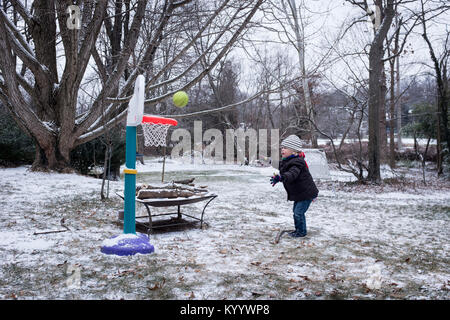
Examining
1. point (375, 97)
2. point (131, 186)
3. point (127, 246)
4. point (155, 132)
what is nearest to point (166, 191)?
point (131, 186)

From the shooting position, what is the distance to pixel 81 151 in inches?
533

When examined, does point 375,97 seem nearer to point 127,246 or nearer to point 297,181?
point 297,181

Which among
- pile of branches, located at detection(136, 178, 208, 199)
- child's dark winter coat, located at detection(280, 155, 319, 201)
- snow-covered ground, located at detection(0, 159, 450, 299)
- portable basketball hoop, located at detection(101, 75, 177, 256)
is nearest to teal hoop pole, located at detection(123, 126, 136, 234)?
portable basketball hoop, located at detection(101, 75, 177, 256)

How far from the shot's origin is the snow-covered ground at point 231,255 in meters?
Result: 3.27

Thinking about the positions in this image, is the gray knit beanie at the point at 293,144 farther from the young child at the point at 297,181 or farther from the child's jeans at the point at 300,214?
the child's jeans at the point at 300,214

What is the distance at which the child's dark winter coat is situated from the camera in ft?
17.3

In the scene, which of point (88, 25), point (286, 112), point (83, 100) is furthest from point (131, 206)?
point (286, 112)

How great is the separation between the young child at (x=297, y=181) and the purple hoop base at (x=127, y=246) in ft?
6.92

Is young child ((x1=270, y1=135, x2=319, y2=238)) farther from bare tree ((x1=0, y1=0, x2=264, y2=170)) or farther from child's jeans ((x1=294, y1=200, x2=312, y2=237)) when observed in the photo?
bare tree ((x1=0, y1=0, x2=264, y2=170))

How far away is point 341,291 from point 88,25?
27.2 ft

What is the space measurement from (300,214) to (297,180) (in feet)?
1.75

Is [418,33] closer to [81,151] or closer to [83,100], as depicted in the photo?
[81,151]

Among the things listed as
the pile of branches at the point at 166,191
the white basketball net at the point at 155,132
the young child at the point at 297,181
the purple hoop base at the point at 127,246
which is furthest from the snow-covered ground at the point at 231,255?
the white basketball net at the point at 155,132

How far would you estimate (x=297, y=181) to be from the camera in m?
5.39
